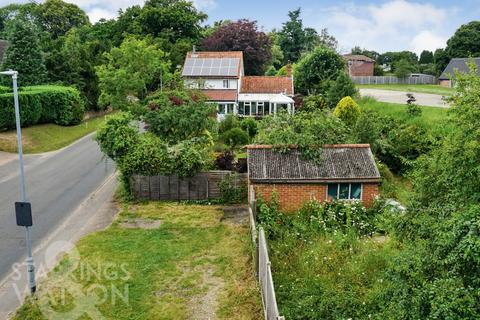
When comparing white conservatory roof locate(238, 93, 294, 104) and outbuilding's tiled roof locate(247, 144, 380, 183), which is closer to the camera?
outbuilding's tiled roof locate(247, 144, 380, 183)

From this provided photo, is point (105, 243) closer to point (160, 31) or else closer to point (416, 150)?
point (416, 150)

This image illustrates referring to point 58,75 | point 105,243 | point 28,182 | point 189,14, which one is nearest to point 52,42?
point 58,75

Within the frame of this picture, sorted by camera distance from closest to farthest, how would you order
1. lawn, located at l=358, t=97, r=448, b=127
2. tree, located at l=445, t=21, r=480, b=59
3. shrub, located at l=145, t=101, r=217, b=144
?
shrub, located at l=145, t=101, r=217, b=144, lawn, located at l=358, t=97, r=448, b=127, tree, located at l=445, t=21, r=480, b=59

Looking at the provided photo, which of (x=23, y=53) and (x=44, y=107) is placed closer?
(x=44, y=107)

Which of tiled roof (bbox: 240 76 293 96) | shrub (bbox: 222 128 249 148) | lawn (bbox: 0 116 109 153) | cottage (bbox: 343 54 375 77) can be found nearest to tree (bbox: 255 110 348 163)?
shrub (bbox: 222 128 249 148)

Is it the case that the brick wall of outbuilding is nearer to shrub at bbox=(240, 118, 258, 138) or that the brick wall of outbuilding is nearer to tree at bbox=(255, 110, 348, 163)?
tree at bbox=(255, 110, 348, 163)

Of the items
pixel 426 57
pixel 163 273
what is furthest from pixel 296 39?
pixel 163 273

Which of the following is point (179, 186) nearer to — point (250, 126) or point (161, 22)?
point (250, 126)
